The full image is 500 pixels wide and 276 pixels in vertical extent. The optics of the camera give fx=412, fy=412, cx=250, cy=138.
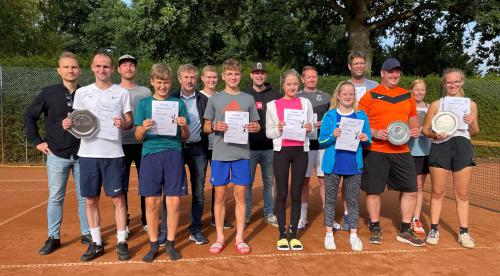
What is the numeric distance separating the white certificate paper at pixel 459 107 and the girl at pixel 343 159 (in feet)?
3.35

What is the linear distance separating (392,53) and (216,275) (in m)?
21.5

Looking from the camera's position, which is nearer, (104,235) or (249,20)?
(104,235)

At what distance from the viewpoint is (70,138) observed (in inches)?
176

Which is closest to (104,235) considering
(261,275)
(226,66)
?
(261,275)

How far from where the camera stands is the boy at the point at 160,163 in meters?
4.27

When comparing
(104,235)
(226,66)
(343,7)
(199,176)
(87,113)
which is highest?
(343,7)

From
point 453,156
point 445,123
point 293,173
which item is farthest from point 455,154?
point 293,173

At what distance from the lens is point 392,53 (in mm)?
22922

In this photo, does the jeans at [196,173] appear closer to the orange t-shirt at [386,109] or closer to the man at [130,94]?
the man at [130,94]

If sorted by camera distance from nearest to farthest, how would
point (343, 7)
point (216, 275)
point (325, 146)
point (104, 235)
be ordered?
point (216, 275), point (325, 146), point (104, 235), point (343, 7)

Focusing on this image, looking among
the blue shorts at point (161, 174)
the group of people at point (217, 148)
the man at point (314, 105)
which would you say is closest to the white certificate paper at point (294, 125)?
the group of people at point (217, 148)

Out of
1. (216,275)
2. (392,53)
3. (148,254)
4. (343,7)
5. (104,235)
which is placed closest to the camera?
(216,275)

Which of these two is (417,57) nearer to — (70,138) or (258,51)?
(258,51)

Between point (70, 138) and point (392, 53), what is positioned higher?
point (392, 53)
